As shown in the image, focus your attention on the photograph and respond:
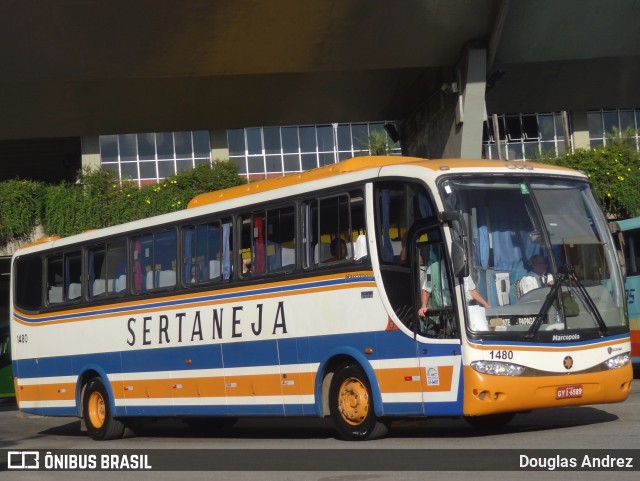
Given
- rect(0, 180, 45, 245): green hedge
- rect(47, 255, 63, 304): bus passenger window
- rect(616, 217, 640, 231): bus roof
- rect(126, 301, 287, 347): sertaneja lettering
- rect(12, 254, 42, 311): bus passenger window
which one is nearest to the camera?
rect(126, 301, 287, 347): sertaneja lettering

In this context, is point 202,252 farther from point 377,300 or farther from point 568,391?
point 568,391

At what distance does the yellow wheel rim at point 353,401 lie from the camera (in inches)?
545

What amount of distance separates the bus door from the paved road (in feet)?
1.89

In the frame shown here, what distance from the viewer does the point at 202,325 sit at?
1656cm

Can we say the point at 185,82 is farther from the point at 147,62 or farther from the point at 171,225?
the point at 171,225

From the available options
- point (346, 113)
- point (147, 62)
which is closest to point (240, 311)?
point (147, 62)

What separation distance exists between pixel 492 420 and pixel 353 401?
6.85ft

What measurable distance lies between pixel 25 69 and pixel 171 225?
7.82 m

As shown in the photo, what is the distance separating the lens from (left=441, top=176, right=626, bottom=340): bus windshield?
12.8 meters

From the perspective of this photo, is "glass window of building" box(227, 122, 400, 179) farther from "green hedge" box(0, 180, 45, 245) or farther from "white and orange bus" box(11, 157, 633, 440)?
"white and orange bus" box(11, 157, 633, 440)

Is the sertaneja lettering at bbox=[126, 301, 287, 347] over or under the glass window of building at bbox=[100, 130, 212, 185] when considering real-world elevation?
under

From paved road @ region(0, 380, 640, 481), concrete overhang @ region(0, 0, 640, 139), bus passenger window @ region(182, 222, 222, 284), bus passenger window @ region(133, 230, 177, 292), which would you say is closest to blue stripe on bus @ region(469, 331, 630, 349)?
paved road @ region(0, 380, 640, 481)

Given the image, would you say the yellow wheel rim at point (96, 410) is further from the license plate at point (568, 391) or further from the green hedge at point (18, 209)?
the green hedge at point (18, 209)

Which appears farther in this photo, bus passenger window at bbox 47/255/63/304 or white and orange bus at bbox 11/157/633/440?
bus passenger window at bbox 47/255/63/304
